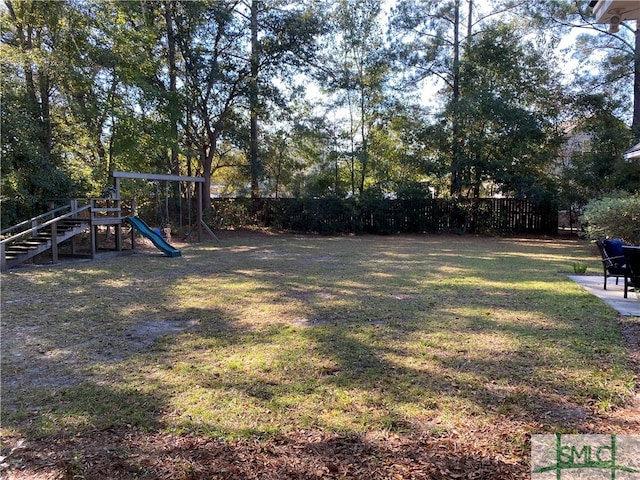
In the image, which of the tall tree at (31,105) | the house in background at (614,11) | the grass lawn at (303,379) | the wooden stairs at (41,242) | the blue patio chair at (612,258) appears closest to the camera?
the grass lawn at (303,379)

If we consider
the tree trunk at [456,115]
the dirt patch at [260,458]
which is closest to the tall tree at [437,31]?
the tree trunk at [456,115]

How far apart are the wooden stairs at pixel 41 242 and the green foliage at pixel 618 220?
11134 mm

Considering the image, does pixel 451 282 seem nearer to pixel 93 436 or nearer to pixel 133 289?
pixel 133 289

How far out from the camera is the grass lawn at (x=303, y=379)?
2.18m

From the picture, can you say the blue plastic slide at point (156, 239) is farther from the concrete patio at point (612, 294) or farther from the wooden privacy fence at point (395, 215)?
the concrete patio at point (612, 294)

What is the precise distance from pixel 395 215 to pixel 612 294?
12.8 metres

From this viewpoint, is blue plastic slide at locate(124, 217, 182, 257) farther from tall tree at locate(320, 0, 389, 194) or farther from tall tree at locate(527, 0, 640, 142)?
tall tree at locate(527, 0, 640, 142)

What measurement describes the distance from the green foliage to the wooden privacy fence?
29.8 ft

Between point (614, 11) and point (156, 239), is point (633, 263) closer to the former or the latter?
point (614, 11)

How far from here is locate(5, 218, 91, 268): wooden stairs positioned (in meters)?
8.73

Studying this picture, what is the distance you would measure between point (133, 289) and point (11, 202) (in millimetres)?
6821

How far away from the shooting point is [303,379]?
312 cm

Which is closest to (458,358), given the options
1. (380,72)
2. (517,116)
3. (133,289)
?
(133,289)

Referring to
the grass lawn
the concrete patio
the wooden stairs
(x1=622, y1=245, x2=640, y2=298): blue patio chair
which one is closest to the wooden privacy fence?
the wooden stairs
